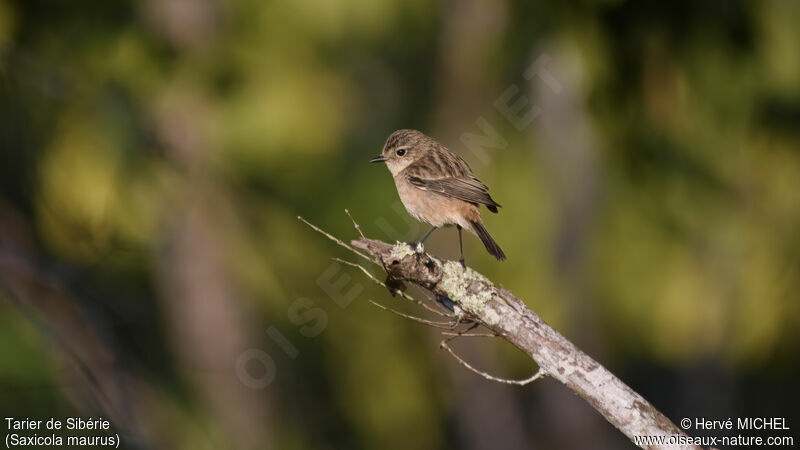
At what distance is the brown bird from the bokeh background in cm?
159

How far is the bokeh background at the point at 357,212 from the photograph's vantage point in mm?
9422

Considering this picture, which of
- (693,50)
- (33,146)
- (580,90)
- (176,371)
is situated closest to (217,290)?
(176,371)

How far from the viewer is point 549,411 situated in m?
10.5

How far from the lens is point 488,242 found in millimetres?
4434

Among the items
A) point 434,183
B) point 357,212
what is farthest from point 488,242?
point 357,212

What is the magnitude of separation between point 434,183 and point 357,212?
7.64 metres

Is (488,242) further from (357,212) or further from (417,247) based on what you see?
(357,212)

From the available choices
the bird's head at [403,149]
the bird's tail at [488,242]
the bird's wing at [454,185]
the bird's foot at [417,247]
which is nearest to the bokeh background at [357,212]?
the bird's head at [403,149]

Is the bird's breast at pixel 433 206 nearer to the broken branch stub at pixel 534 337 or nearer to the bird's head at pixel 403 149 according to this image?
the bird's head at pixel 403 149

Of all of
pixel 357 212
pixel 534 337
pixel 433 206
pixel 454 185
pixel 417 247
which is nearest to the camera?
pixel 534 337

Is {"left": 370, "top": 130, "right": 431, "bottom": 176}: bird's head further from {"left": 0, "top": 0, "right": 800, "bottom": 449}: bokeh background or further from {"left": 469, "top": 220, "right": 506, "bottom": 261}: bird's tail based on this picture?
{"left": 0, "top": 0, "right": 800, "bottom": 449}: bokeh background

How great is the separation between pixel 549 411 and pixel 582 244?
7.92 ft

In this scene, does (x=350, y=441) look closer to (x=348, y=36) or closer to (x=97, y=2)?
(x=348, y=36)

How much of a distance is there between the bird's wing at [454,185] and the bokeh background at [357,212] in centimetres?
167
